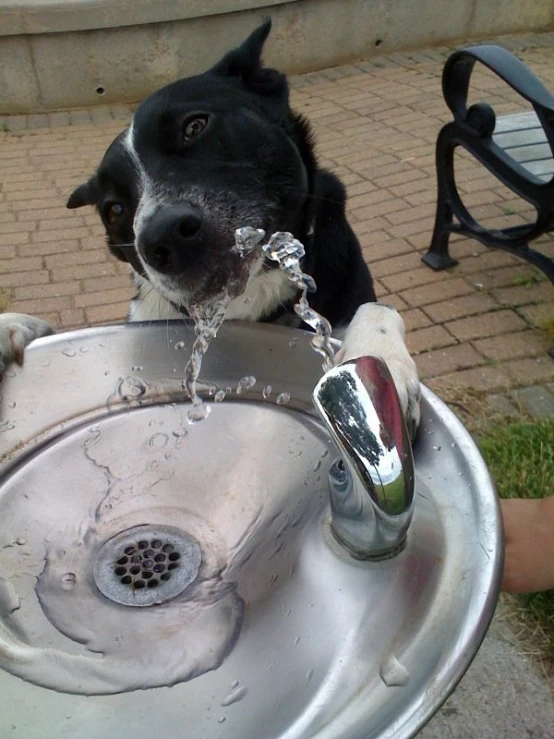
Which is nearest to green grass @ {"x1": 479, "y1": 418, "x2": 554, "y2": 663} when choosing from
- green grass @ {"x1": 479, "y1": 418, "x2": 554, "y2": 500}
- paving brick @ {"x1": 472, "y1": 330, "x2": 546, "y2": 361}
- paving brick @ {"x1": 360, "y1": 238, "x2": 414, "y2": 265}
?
green grass @ {"x1": 479, "y1": 418, "x2": 554, "y2": 500}

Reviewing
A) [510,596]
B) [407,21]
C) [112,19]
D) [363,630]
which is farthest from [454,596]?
[407,21]

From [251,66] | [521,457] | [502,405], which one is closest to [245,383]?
[251,66]

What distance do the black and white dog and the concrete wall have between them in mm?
4990

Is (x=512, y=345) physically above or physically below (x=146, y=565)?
below

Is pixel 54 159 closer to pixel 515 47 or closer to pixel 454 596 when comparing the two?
pixel 515 47

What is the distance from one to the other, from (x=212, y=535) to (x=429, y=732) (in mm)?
1105

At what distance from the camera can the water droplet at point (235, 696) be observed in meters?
1.17

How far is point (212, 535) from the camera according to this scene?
59.4 inches

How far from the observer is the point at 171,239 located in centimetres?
171

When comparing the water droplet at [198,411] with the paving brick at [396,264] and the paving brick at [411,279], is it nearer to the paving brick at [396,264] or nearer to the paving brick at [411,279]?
the paving brick at [411,279]

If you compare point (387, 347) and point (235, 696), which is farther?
point (387, 347)

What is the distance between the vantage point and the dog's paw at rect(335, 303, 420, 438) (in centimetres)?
140

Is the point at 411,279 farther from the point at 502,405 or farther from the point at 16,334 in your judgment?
the point at 16,334

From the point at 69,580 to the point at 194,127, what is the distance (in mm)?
1388
